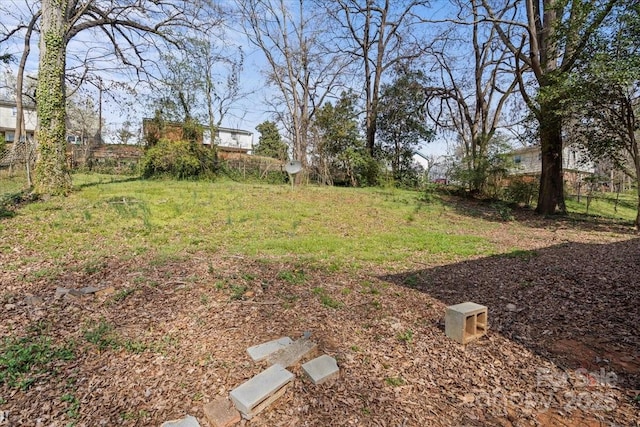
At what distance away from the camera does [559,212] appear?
1011cm

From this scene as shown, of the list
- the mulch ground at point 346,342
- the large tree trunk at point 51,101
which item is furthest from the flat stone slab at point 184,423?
the large tree trunk at point 51,101

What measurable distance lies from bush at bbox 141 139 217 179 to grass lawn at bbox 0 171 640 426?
7.74 meters

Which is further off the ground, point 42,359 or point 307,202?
point 307,202

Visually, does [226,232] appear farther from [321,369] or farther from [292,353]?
[321,369]

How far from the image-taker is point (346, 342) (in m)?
2.46

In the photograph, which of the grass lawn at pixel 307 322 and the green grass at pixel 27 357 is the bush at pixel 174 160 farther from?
the green grass at pixel 27 357

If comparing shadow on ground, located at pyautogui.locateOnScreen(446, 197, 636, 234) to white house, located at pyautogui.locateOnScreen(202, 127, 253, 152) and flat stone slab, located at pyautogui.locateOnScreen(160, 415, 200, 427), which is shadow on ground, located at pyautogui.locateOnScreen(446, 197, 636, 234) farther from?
white house, located at pyautogui.locateOnScreen(202, 127, 253, 152)

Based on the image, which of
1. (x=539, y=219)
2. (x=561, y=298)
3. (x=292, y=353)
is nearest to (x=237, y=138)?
(x=539, y=219)

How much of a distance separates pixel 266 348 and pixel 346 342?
1.95 feet

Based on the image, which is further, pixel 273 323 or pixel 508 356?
pixel 273 323

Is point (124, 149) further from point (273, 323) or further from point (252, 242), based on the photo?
point (273, 323)

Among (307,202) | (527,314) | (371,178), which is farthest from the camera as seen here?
(371,178)

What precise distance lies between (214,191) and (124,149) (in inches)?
381

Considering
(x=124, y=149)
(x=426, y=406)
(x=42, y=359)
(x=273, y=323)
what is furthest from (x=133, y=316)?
(x=124, y=149)
